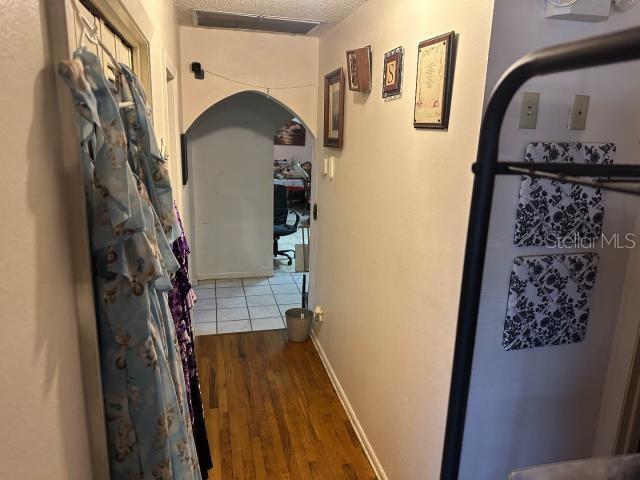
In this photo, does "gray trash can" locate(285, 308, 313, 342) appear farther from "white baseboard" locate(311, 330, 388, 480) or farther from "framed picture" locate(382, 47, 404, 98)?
"framed picture" locate(382, 47, 404, 98)

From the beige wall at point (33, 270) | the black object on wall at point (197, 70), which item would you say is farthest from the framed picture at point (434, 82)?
the black object on wall at point (197, 70)

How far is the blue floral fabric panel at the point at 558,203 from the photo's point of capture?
1328 mm

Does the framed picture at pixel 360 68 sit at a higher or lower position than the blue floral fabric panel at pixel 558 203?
higher

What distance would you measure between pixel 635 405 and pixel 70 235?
1769 millimetres

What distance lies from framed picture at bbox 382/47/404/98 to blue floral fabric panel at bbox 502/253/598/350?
0.90m

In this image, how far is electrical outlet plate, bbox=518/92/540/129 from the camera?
1.28m

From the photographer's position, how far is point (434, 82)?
1529 mm

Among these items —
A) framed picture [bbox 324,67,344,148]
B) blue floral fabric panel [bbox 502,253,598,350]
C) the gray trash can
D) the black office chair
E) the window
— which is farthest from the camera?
the black office chair

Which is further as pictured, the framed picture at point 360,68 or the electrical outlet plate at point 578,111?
the framed picture at point 360,68

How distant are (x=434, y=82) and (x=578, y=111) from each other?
0.46m

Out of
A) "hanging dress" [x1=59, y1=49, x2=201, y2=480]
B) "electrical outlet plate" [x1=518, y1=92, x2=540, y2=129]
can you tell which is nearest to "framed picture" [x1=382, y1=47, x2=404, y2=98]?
"electrical outlet plate" [x1=518, y1=92, x2=540, y2=129]

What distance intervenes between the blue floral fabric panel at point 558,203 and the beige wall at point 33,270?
1.22 metres

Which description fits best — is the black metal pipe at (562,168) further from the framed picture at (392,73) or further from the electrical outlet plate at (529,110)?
the framed picture at (392,73)

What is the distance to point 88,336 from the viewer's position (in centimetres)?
74
